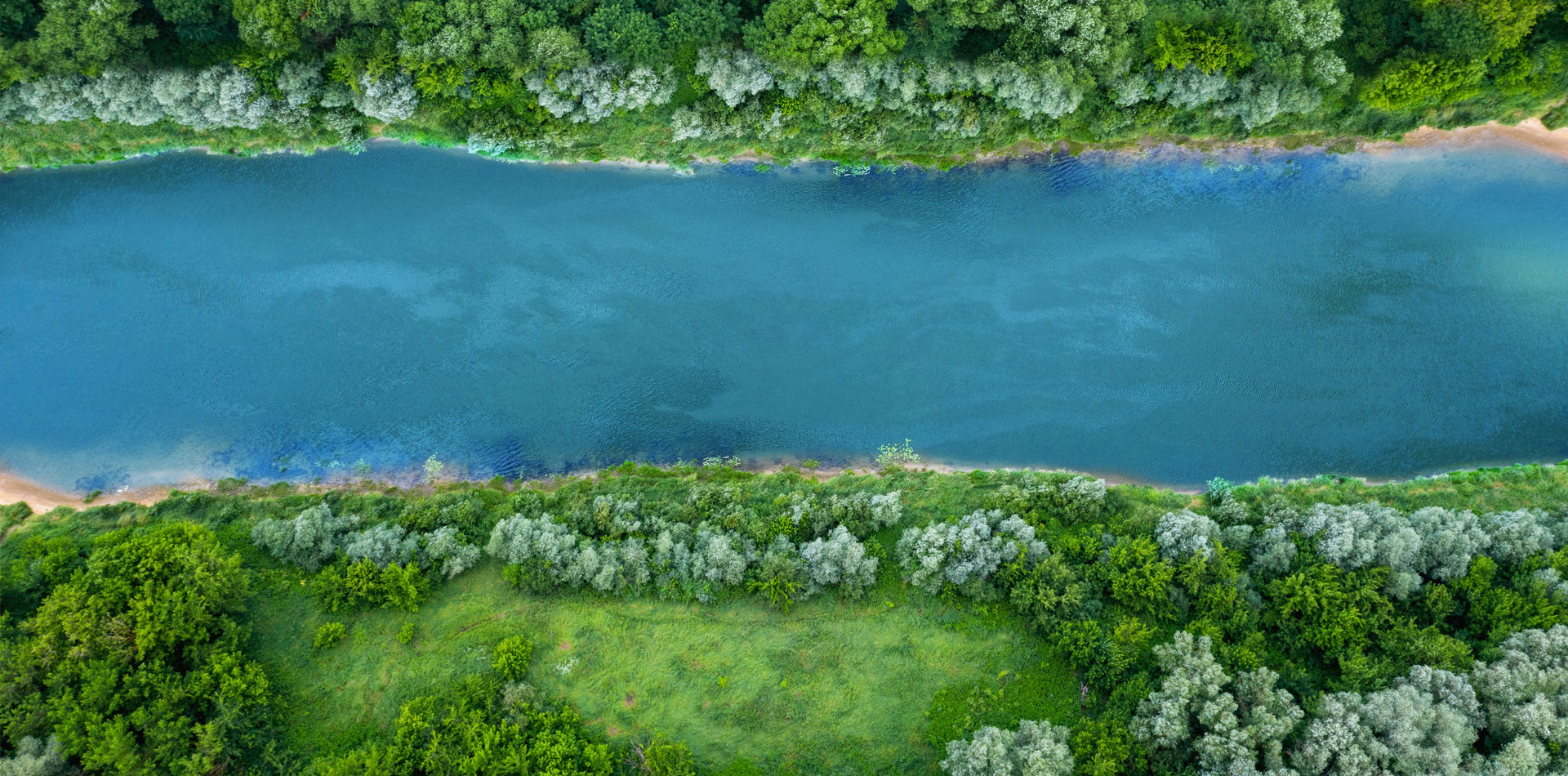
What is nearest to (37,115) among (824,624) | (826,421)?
(826,421)

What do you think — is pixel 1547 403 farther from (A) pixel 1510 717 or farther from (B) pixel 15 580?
(B) pixel 15 580

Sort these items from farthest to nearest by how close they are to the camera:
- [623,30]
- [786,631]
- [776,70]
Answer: [776,70], [623,30], [786,631]

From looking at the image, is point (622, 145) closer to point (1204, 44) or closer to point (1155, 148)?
point (1155, 148)

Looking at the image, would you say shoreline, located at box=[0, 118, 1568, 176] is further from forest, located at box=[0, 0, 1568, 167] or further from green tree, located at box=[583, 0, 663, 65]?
green tree, located at box=[583, 0, 663, 65]

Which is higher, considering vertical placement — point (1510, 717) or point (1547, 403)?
point (1547, 403)

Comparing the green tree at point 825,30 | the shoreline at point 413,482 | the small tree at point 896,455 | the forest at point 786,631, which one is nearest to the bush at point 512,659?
the forest at point 786,631

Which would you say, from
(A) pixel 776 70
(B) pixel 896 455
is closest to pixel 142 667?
(B) pixel 896 455

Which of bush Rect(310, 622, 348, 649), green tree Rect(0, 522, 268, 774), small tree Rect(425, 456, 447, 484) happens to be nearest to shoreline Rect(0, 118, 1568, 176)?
small tree Rect(425, 456, 447, 484)
